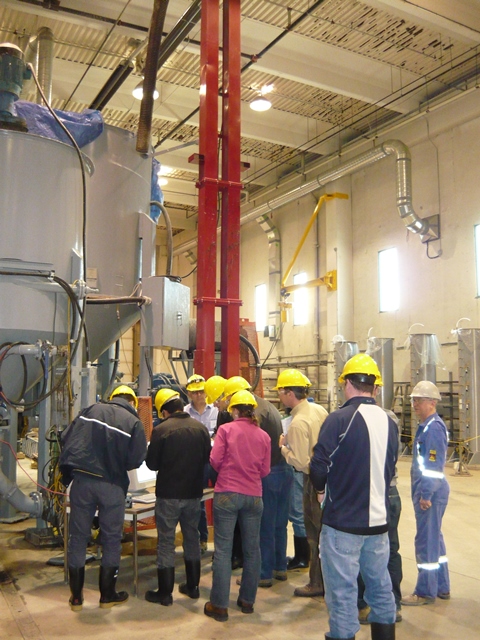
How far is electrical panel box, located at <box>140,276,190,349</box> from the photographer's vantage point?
20.0ft

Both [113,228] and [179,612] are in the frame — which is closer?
[179,612]

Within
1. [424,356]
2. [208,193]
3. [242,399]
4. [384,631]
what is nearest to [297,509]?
[242,399]

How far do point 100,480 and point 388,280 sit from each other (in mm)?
10985

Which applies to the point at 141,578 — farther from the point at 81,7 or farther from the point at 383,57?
the point at 383,57

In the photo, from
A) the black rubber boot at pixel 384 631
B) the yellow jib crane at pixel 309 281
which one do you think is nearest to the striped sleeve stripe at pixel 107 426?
the black rubber boot at pixel 384 631

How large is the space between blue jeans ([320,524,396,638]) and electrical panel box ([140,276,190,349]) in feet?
10.8

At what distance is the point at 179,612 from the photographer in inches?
167

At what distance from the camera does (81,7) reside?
981cm

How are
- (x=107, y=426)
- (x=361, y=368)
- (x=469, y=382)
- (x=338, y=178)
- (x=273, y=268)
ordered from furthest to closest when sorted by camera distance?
1. (x=273, y=268)
2. (x=338, y=178)
3. (x=469, y=382)
4. (x=107, y=426)
5. (x=361, y=368)

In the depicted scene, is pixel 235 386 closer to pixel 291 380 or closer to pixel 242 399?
pixel 291 380

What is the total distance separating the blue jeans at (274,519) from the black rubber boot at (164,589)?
80cm

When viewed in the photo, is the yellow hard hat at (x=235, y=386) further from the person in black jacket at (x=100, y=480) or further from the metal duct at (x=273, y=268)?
the metal duct at (x=273, y=268)

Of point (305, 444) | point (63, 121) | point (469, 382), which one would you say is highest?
point (63, 121)

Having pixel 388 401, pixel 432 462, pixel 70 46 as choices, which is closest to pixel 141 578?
pixel 432 462
